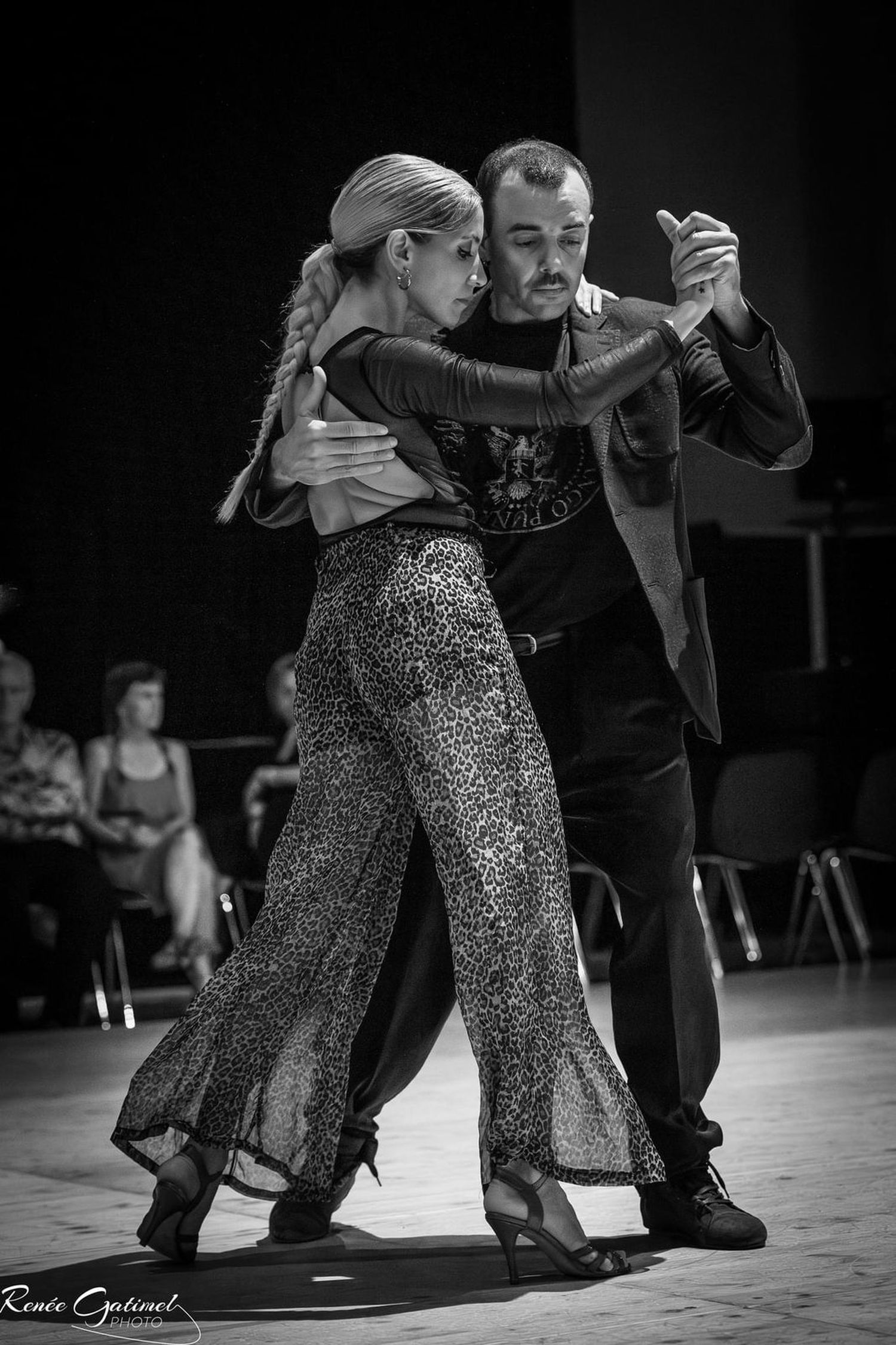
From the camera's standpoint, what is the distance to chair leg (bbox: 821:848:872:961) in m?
7.00

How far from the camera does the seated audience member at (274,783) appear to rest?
6.09 metres

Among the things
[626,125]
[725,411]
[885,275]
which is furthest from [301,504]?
[885,275]

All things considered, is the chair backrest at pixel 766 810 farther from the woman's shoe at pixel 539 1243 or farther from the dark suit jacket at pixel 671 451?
the woman's shoe at pixel 539 1243

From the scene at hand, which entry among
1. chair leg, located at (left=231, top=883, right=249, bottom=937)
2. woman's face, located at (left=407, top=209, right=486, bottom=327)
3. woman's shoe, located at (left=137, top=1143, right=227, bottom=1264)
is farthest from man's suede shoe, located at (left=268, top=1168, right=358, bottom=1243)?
A: chair leg, located at (left=231, top=883, right=249, bottom=937)

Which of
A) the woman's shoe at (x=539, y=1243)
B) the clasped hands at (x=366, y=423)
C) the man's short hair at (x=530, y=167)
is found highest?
the man's short hair at (x=530, y=167)

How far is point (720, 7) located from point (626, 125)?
2.06ft

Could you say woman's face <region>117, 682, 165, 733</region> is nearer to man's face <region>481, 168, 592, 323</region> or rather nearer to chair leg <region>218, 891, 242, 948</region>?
chair leg <region>218, 891, 242, 948</region>

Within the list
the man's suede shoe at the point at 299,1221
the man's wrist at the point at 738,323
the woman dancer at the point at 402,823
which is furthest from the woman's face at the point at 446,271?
the man's suede shoe at the point at 299,1221

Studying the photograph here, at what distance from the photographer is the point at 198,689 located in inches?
261

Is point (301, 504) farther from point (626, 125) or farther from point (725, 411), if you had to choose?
point (626, 125)

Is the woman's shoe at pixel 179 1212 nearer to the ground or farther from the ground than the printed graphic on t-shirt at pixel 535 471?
nearer to the ground

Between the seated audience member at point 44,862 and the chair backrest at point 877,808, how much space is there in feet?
9.20

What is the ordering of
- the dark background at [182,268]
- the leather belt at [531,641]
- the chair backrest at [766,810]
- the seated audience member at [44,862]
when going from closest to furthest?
the leather belt at [531,641] → the seated audience member at [44,862] → the dark background at [182,268] → the chair backrest at [766,810]

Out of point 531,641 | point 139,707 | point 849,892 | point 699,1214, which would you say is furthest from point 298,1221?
point 849,892
